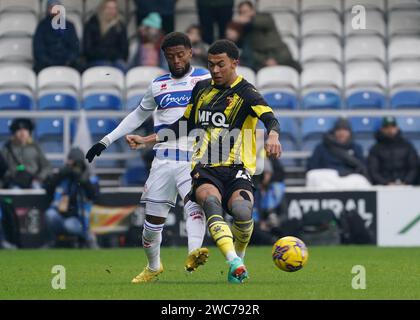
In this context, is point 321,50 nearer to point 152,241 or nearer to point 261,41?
point 261,41

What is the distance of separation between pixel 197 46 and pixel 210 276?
Result: 28.0 feet

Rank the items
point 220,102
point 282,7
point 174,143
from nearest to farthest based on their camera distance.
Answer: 1. point 220,102
2. point 174,143
3. point 282,7

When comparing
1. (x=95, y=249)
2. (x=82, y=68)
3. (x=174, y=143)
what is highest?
(x=82, y=68)

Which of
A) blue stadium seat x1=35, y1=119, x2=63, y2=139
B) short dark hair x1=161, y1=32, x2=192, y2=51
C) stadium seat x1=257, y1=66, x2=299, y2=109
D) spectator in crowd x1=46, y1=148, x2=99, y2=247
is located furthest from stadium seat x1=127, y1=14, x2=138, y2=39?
short dark hair x1=161, y1=32, x2=192, y2=51

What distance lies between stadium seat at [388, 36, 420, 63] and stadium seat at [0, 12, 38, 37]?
622 cm

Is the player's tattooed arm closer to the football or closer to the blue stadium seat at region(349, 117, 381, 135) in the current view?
the football

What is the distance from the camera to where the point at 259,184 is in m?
18.7

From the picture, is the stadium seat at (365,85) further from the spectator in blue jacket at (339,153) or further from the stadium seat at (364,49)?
the spectator in blue jacket at (339,153)

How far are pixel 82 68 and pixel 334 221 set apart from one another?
5130 mm

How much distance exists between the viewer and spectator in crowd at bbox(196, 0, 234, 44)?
21.1 m

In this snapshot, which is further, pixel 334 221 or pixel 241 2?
pixel 241 2

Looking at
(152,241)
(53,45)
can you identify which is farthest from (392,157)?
(152,241)
